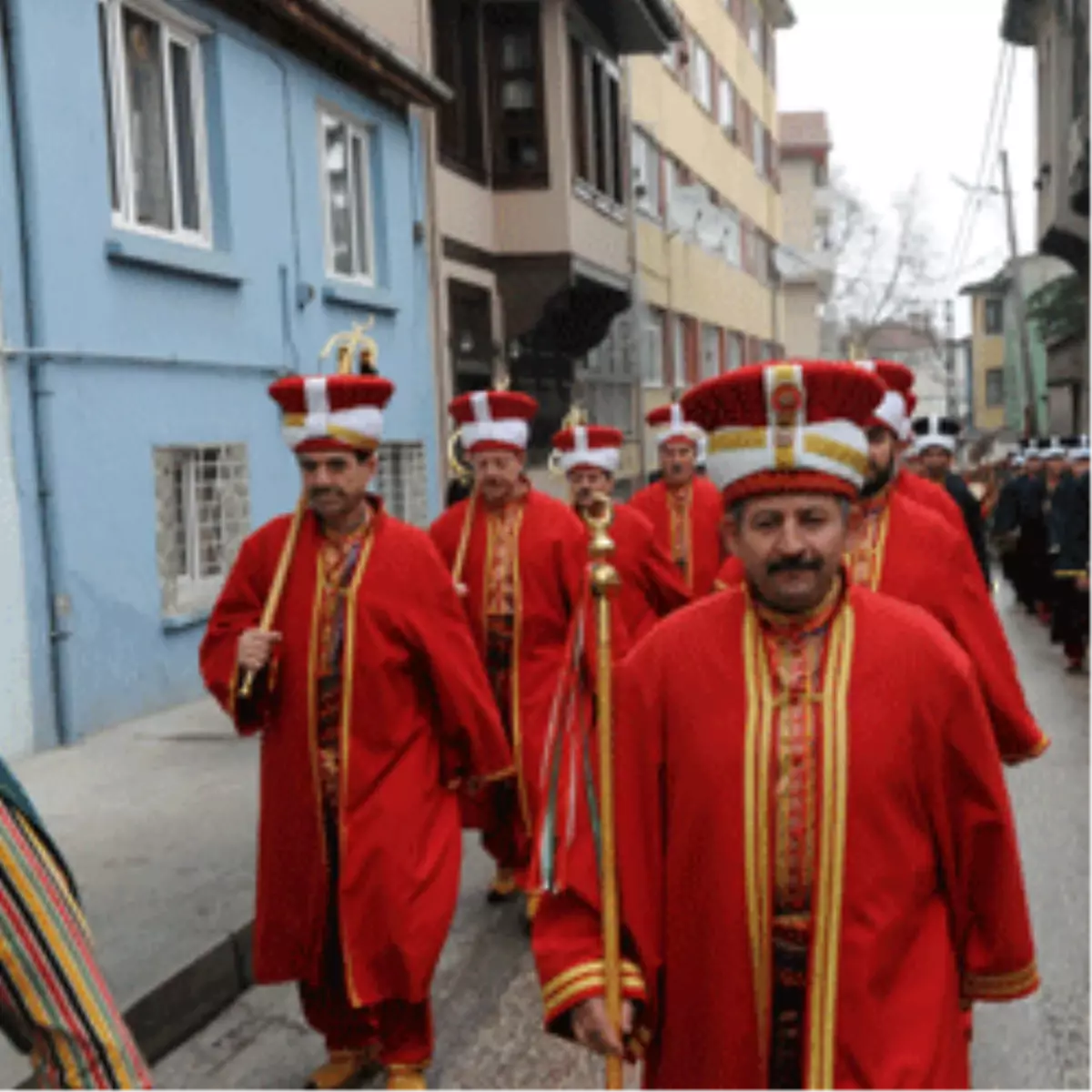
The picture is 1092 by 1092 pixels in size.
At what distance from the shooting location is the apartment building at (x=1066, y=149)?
25.0 metres

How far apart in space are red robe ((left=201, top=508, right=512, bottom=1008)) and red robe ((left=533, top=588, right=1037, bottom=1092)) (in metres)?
1.80

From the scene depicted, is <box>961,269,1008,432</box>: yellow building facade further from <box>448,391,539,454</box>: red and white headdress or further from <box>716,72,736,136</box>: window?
<box>448,391,539,454</box>: red and white headdress

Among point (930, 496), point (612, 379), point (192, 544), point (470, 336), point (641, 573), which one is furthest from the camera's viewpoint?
point (612, 379)

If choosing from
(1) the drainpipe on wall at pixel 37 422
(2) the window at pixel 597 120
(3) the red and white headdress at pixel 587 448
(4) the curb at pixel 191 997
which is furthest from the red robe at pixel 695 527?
(2) the window at pixel 597 120

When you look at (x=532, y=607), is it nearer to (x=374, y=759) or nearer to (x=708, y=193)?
(x=374, y=759)

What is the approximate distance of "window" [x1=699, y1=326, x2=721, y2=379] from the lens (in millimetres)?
32812

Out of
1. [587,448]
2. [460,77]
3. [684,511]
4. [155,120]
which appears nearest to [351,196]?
[155,120]

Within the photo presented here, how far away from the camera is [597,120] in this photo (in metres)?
21.2

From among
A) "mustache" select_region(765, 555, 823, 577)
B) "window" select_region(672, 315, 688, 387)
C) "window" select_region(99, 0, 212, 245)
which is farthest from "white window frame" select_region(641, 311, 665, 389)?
"mustache" select_region(765, 555, 823, 577)

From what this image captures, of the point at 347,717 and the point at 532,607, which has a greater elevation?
the point at 532,607

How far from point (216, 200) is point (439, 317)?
15.5ft

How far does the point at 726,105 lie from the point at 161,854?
104 ft

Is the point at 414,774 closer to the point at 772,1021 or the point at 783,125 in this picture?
the point at 772,1021

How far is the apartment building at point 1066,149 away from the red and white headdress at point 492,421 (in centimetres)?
1901
